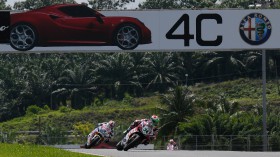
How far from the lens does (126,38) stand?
4938 centimetres

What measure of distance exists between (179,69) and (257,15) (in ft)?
180

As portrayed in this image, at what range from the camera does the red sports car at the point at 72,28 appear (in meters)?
49.2

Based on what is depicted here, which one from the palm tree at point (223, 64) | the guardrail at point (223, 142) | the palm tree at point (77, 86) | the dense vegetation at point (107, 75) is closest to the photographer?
the guardrail at point (223, 142)

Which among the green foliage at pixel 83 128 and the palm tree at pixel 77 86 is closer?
the green foliage at pixel 83 128

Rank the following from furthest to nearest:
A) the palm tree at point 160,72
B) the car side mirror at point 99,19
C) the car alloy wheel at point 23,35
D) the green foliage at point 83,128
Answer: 1. the palm tree at point 160,72
2. the green foliage at point 83,128
3. the car side mirror at point 99,19
4. the car alloy wheel at point 23,35

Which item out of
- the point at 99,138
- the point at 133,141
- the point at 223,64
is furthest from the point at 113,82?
the point at 133,141

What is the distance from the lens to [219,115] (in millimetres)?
61406

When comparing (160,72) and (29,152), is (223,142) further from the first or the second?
(160,72)

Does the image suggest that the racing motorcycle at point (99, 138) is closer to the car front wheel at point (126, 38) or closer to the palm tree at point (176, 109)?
the car front wheel at point (126, 38)

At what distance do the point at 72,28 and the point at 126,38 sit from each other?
293 centimetres

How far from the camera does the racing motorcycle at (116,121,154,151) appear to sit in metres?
29.8

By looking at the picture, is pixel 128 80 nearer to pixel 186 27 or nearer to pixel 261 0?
pixel 261 0

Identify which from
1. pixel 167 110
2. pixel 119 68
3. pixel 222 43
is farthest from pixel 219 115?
pixel 119 68

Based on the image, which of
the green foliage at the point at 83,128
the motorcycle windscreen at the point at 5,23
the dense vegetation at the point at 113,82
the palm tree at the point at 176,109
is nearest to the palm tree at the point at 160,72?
the dense vegetation at the point at 113,82
